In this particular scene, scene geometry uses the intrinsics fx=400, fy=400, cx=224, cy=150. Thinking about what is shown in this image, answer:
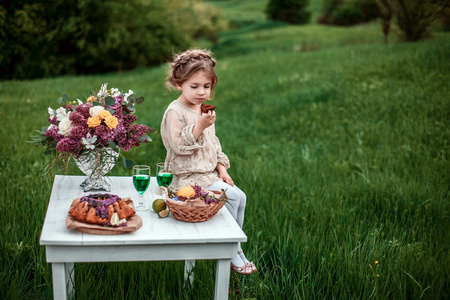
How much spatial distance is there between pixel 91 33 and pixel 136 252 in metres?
15.7

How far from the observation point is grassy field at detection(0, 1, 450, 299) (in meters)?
2.59

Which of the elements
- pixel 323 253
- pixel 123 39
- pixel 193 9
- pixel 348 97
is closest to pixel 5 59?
pixel 348 97

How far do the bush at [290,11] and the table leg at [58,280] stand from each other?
3387cm

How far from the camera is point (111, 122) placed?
229cm

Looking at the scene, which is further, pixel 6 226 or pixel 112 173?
pixel 112 173

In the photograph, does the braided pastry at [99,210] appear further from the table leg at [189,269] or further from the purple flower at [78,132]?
the table leg at [189,269]

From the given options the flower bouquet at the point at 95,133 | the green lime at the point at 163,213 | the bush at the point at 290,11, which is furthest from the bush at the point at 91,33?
A: the bush at the point at 290,11

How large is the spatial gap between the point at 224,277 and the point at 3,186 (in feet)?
8.74

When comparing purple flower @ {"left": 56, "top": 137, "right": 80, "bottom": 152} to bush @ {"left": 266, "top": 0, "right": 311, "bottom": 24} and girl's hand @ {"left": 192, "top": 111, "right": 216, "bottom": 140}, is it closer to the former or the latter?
girl's hand @ {"left": 192, "top": 111, "right": 216, "bottom": 140}

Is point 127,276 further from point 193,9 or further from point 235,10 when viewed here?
point 235,10

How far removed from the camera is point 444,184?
4223 millimetres

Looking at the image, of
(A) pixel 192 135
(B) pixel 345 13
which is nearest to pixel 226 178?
(A) pixel 192 135

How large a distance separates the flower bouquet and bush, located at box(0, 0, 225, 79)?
5.05 m

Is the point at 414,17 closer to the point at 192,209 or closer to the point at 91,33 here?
the point at 91,33
